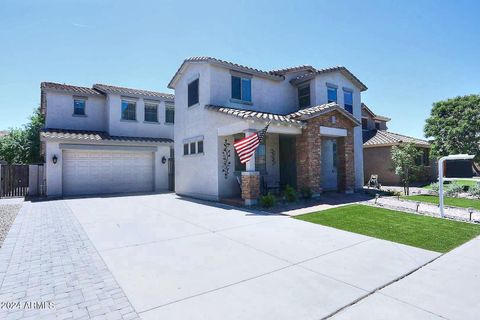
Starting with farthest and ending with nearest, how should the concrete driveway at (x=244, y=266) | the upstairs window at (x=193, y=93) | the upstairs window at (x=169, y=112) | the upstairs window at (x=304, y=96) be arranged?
the upstairs window at (x=169, y=112) → the upstairs window at (x=304, y=96) → the upstairs window at (x=193, y=93) → the concrete driveway at (x=244, y=266)

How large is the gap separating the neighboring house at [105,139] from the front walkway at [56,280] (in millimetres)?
10474

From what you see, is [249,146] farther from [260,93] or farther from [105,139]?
[105,139]

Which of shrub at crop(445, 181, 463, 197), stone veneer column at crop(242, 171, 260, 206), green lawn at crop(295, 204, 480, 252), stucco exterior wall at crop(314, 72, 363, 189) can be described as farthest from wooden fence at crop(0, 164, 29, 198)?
shrub at crop(445, 181, 463, 197)

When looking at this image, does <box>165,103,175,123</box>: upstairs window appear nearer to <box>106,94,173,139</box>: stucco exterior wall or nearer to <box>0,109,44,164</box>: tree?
<box>106,94,173,139</box>: stucco exterior wall

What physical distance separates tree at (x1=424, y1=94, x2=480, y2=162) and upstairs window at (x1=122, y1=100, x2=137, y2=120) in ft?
84.3

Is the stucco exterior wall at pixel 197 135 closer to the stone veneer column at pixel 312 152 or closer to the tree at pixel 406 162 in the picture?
the stone veneer column at pixel 312 152

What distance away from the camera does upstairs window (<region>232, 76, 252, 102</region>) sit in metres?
14.7

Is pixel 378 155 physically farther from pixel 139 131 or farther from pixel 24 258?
pixel 24 258

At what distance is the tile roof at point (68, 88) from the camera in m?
18.5

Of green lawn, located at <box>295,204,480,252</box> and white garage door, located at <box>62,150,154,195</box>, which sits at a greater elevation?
white garage door, located at <box>62,150,154,195</box>

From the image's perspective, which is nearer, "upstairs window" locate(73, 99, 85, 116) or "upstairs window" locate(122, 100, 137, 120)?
"upstairs window" locate(73, 99, 85, 116)

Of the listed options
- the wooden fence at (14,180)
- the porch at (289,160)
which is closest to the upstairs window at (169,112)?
the wooden fence at (14,180)

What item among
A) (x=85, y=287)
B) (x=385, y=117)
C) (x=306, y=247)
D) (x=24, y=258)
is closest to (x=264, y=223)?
(x=306, y=247)

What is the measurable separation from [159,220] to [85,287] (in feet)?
16.4
